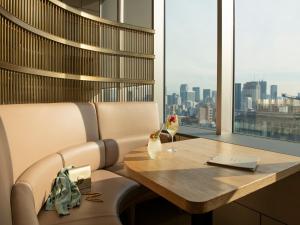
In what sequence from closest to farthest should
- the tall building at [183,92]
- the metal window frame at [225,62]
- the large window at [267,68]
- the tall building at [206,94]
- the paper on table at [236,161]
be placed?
the paper on table at [236,161] → the large window at [267,68] → the metal window frame at [225,62] → the tall building at [206,94] → the tall building at [183,92]

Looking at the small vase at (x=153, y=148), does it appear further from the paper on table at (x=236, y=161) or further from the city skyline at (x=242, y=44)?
the city skyline at (x=242, y=44)

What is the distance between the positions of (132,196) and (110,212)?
1.52 ft

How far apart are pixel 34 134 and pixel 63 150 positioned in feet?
1.06

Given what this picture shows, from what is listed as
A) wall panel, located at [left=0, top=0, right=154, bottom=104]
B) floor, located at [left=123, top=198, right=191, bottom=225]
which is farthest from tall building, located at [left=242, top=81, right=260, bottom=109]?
floor, located at [left=123, top=198, right=191, bottom=225]

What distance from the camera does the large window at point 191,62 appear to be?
9.69 feet

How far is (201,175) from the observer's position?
4.31ft

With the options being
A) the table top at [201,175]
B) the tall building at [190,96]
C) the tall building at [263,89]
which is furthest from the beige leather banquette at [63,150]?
the tall building at [263,89]

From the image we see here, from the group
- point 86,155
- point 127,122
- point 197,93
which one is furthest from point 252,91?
point 86,155

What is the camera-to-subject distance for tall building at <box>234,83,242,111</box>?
2.76 m

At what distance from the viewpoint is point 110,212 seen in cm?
150

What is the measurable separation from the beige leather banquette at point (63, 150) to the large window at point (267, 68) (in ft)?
3.39

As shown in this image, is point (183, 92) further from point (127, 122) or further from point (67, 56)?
point (67, 56)

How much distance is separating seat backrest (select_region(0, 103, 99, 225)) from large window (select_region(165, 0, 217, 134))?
119 cm

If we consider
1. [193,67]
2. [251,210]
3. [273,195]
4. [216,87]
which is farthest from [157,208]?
[193,67]
